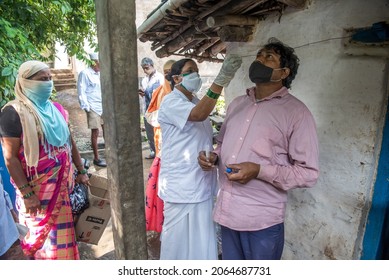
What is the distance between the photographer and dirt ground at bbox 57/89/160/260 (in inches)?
126

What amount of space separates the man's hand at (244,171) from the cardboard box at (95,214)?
1323mm

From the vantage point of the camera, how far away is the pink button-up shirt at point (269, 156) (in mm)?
1602

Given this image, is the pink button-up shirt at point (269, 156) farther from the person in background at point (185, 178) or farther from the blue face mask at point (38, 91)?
the blue face mask at point (38, 91)

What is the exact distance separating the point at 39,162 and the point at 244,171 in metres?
1.62

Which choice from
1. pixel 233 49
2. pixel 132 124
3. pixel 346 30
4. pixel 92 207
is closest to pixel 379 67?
pixel 346 30

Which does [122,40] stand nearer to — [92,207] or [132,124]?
[132,124]

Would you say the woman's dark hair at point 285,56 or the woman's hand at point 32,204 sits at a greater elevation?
the woman's dark hair at point 285,56

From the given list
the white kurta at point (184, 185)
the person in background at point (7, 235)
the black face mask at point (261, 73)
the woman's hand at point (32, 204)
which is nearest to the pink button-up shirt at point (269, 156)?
the black face mask at point (261, 73)

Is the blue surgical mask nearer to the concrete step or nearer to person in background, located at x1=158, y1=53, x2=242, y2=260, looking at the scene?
person in background, located at x1=158, y1=53, x2=242, y2=260

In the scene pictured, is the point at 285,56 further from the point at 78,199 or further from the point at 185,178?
the point at 78,199

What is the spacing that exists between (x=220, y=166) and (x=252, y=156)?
1.06ft

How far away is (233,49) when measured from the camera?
319cm

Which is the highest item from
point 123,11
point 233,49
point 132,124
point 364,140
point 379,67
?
point 233,49

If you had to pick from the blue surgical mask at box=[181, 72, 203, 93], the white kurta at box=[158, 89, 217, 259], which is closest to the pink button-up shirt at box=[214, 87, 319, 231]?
the white kurta at box=[158, 89, 217, 259]
